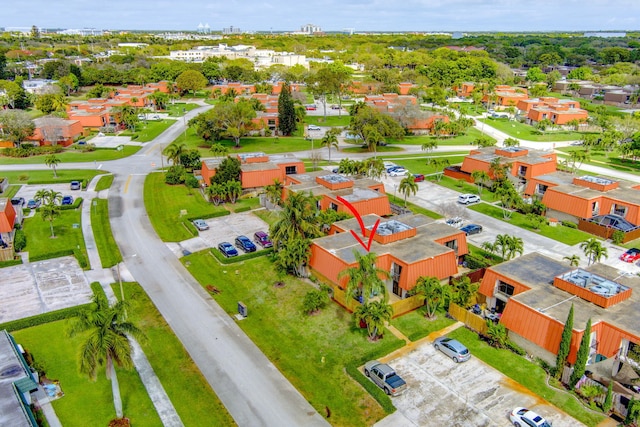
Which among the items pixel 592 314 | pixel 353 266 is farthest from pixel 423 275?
pixel 592 314

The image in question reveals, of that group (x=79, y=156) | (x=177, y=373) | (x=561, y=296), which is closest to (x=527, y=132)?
(x=561, y=296)

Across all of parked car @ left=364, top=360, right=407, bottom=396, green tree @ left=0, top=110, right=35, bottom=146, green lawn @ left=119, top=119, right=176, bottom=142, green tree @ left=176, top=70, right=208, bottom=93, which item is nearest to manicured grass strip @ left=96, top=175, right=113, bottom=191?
green tree @ left=0, top=110, right=35, bottom=146

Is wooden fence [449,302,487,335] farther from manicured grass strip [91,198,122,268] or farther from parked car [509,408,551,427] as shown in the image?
manicured grass strip [91,198,122,268]

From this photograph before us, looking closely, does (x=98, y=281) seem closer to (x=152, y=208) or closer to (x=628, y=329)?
(x=152, y=208)

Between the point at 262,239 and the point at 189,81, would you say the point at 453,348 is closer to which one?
the point at 262,239

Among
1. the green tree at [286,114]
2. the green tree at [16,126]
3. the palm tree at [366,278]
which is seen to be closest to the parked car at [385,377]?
the palm tree at [366,278]
